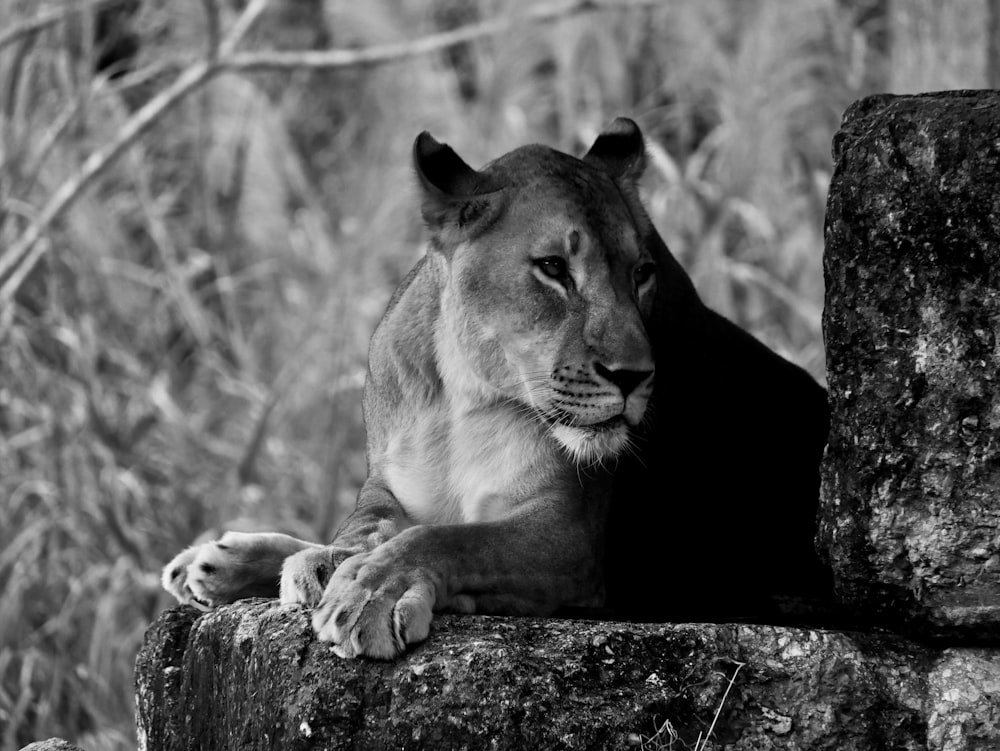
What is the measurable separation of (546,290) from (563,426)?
1.11 feet

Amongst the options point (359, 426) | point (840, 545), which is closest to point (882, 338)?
point (840, 545)

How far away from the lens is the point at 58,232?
7316 millimetres

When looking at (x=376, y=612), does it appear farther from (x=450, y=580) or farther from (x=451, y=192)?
(x=451, y=192)

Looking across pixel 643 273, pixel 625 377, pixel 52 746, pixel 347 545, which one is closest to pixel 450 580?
pixel 347 545

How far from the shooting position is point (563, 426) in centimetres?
351

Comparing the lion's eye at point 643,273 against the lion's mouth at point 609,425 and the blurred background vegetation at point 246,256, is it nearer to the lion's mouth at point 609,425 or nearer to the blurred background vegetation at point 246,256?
the lion's mouth at point 609,425

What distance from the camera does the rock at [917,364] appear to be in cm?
271

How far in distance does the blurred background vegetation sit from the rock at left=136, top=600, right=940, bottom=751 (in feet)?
11.2

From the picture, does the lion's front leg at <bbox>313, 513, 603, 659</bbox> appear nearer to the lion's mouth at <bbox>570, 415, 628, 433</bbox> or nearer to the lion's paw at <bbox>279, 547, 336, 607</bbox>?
the lion's paw at <bbox>279, 547, 336, 607</bbox>

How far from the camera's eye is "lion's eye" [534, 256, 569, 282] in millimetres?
3578

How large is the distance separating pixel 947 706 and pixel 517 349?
136cm

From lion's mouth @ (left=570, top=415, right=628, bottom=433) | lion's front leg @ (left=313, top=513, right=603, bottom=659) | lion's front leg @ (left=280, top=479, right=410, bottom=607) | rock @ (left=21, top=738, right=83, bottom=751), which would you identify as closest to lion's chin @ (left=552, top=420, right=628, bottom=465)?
lion's mouth @ (left=570, top=415, right=628, bottom=433)

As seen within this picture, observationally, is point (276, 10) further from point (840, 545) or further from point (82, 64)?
point (840, 545)

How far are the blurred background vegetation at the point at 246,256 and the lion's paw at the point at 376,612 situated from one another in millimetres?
3287
